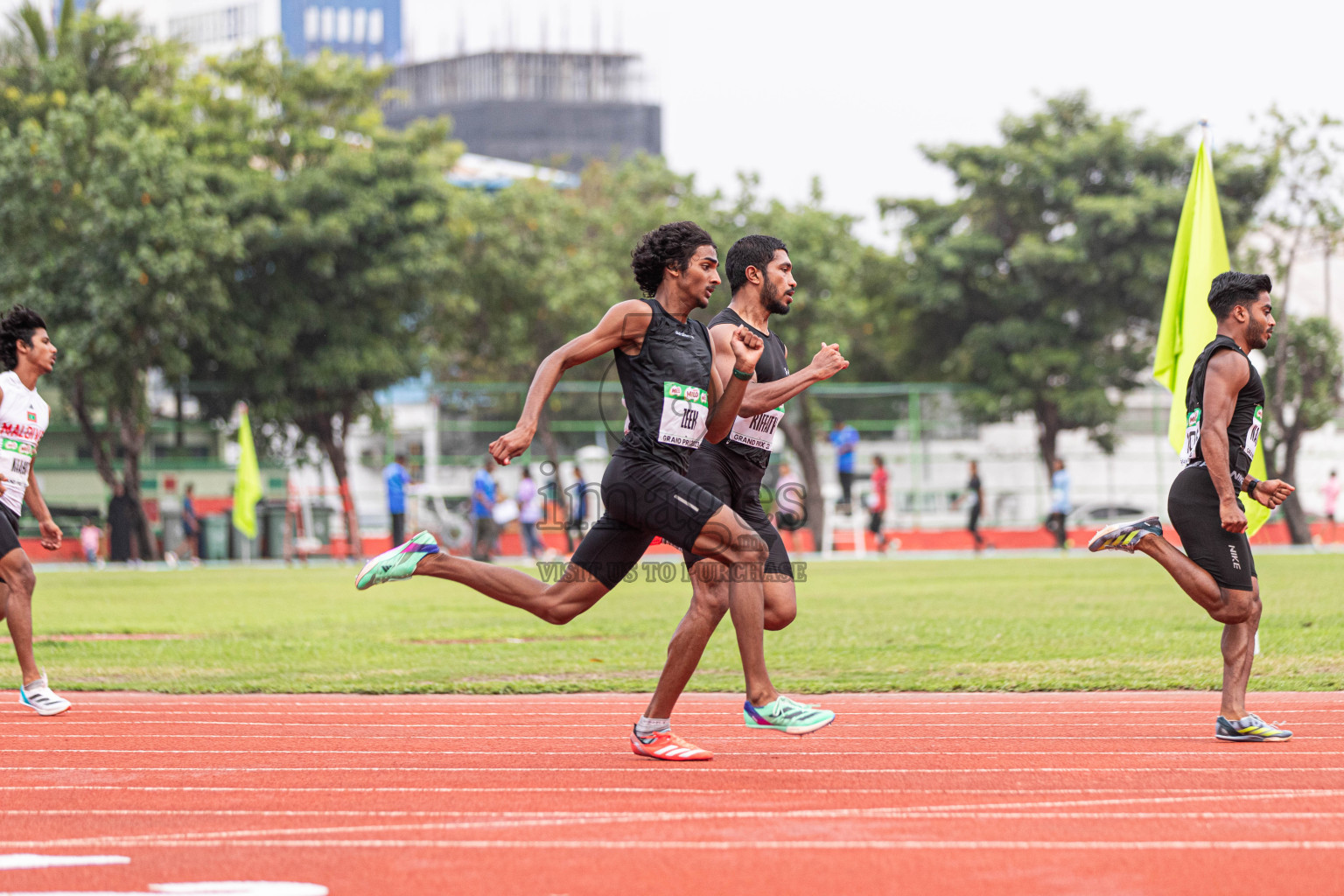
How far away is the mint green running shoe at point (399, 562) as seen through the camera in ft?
18.4

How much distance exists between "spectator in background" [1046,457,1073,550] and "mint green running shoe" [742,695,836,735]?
73.5ft

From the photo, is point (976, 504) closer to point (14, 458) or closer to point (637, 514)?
point (14, 458)

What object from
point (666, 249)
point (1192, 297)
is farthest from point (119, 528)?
point (666, 249)

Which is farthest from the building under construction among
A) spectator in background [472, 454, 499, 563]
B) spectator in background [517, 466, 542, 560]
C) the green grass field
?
the green grass field

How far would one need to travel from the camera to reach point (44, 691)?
24.6 feet

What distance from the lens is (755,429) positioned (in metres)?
6.16

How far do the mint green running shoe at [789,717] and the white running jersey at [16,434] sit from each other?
13.2 ft

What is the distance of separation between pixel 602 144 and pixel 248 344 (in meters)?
90.0

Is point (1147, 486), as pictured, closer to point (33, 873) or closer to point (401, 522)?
point (401, 522)

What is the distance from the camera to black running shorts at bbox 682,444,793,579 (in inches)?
239

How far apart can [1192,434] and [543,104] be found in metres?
117

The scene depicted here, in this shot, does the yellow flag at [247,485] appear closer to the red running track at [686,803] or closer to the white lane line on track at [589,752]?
the red running track at [686,803]

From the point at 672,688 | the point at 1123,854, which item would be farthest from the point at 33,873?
the point at 1123,854

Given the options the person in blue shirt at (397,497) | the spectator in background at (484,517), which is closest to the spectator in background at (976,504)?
the spectator in background at (484,517)
